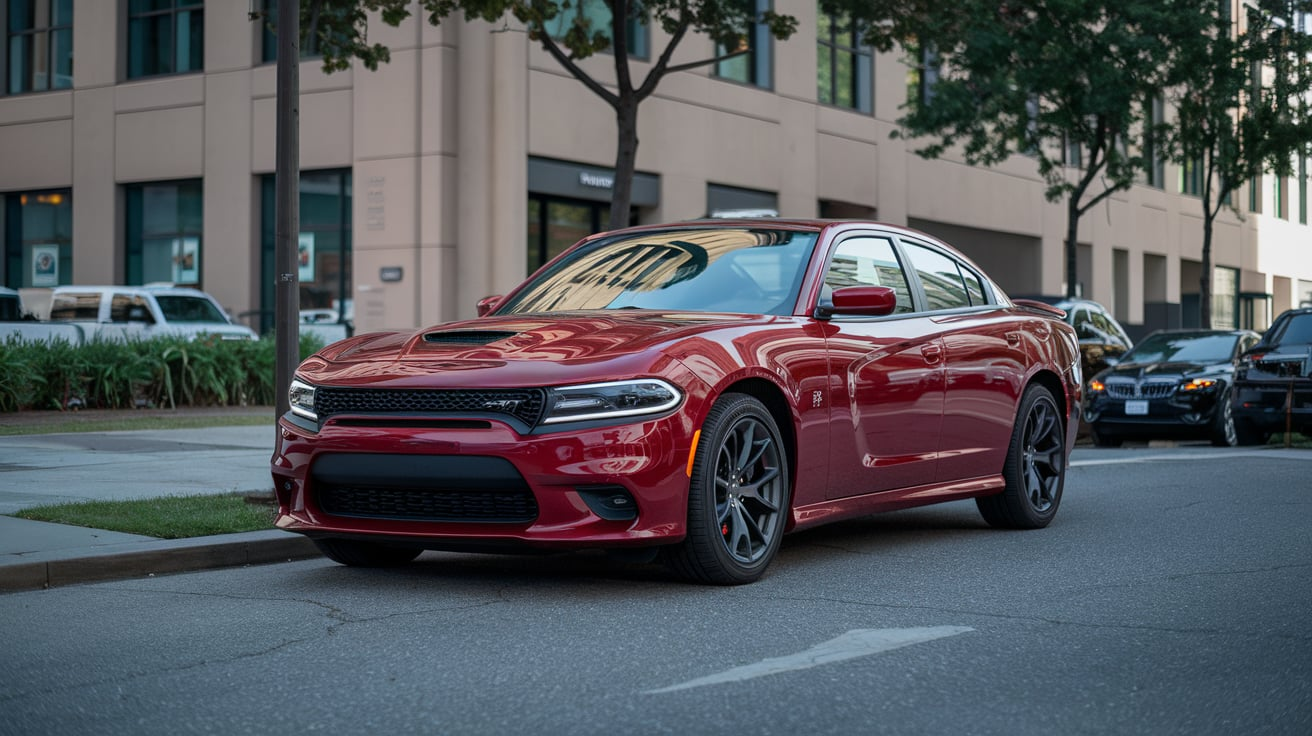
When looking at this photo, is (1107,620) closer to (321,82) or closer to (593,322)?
(593,322)

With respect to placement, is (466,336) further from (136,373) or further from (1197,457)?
(136,373)

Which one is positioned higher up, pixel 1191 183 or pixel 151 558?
pixel 1191 183

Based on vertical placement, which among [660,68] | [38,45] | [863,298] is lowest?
[863,298]

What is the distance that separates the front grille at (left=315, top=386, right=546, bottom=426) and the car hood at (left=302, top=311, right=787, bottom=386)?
0.05 m

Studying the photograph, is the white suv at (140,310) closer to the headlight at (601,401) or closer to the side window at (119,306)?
the side window at (119,306)

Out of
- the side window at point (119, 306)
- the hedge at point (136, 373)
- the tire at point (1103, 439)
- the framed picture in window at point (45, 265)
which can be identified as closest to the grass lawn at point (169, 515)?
the hedge at point (136, 373)

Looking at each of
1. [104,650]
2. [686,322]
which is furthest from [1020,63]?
[104,650]

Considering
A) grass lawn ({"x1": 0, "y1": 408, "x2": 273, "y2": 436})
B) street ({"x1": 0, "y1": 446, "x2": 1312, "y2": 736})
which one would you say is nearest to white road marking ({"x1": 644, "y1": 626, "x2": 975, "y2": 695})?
street ({"x1": 0, "y1": 446, "x2": 1312, "y2": 736})

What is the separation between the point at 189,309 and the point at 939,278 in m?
17.9

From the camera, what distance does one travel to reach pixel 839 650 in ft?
17.0

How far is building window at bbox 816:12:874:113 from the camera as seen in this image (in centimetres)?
3369

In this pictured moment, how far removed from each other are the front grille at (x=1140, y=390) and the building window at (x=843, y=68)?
16564mm

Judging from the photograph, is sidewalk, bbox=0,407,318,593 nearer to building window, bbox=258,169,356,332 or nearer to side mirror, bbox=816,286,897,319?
side mirror, bbox=816,286,897,319

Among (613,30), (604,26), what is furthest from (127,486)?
(604,26)
